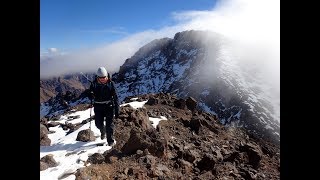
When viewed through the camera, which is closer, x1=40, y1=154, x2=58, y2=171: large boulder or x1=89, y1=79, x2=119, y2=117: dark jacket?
x1=40, y1=154, x2=58, y2=171: large boulder

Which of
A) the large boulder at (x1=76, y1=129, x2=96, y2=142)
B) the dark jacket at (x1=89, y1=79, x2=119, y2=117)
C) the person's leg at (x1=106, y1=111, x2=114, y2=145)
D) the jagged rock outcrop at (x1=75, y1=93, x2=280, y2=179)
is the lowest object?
the jagged rock outcrop at (x1=75, y1=93, x2=280, y2=179)

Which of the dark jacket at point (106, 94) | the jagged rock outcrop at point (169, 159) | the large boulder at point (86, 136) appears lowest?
the jagged rock outcrop at point (169, 159)

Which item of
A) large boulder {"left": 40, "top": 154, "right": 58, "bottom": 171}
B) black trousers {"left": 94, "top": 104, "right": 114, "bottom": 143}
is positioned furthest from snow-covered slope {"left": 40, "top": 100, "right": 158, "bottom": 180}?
black trousers {"left": 94, "top": 104, "right": 114, "bottom": 143}

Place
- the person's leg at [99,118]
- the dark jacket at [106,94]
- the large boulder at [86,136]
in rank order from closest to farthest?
the dark jacket at [106,94]
the person's leg at [99,118]
the large boulder at [86,136]

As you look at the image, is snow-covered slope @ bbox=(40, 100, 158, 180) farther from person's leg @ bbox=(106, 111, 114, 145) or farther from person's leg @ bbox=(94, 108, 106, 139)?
person's leg @ bbox=(94, 108, 106, 139)

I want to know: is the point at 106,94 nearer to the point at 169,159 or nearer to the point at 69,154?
the point at 69,154

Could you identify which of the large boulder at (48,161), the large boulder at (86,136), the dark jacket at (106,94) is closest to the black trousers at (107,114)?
the dark jacket at (106,94)

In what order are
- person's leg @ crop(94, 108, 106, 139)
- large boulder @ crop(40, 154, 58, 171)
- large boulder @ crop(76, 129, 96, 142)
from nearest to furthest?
1. large boulder @ crop(40, 154, 58, 171)
2. person's leg @ crop(94, 108, 106, 139)
3. large boulder @ crop(76, 129, 96, 142)

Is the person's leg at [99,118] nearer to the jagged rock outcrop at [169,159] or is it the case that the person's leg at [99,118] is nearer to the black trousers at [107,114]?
the black trousers at [107,114]
